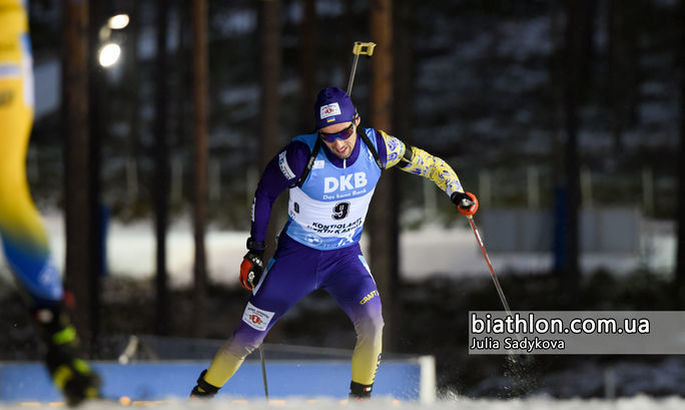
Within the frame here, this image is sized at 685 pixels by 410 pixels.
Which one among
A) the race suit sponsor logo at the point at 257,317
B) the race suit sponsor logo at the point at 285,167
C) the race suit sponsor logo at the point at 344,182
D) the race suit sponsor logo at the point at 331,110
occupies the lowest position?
the race suit sponsor logo at the point at 257,317

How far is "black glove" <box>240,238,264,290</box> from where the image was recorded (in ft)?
18.5

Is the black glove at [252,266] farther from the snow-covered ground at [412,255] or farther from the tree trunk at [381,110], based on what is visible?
the snow-covered ground at [412,255]

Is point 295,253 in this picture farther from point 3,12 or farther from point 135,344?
point 135,344

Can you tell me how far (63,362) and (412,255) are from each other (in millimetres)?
19433

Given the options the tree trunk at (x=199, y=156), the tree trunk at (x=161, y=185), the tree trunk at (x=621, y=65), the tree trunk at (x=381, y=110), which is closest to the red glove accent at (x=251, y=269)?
the tree trunk at (x=381, y=110)

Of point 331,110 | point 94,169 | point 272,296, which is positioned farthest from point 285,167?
point 94,169

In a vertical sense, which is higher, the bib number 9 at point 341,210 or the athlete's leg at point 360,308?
the bib number 9 at point 341,210

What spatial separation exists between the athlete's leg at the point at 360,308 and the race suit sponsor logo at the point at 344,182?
1.69ft

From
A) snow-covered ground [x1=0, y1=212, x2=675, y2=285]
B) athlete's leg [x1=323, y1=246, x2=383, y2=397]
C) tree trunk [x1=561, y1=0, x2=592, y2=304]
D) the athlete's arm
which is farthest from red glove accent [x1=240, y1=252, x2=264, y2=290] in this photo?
snow-covered ground [x1=0, y1=212, x2=675, y2=285]

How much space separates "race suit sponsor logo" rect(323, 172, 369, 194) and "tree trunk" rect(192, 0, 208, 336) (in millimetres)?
9677

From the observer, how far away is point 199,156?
15094mm

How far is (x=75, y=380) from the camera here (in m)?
3.53

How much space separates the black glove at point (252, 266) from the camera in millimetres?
Result: 5633

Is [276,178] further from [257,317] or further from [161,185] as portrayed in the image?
[161,185]
